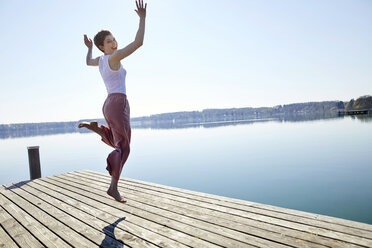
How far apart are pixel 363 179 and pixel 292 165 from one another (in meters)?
3.46

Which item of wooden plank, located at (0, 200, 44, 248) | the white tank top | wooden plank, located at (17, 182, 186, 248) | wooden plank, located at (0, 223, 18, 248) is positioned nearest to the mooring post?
wooden plank, located at (17, 182, 186, 248)

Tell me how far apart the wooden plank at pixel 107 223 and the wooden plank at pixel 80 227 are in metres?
0.06

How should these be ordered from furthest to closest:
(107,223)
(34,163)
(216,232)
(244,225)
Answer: (34,163) < (107,223) < (244,225) < (216,232)

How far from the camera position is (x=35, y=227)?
2643 millimetres

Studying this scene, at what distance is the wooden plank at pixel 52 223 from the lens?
222 cm

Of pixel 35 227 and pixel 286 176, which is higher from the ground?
pixel 35 227

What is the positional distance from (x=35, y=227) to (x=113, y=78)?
1.74 meters

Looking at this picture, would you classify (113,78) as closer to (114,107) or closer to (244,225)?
(114,107)

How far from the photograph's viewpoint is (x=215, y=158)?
17.0 metres

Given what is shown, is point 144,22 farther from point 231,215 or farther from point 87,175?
point 87,175

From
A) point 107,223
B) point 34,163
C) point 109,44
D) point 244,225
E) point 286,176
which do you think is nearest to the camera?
point 244,225

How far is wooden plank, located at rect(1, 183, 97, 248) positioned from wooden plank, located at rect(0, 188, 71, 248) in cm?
4

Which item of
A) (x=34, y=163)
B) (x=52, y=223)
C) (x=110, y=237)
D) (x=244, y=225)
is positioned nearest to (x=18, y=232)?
(x=52, y=223)

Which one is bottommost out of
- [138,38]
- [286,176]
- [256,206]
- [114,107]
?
[286,176]
